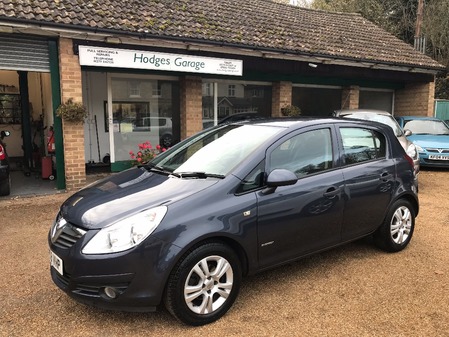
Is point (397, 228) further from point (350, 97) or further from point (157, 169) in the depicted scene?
point (350, 97)

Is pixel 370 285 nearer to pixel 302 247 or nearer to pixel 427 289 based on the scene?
pixel 427 289

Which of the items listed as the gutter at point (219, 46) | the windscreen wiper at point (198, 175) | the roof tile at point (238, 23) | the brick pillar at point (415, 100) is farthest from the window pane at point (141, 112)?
the brick pillar at point (415, 100)

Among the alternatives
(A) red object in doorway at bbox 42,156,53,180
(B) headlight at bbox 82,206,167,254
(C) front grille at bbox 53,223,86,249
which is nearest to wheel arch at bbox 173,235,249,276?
(B) headlight at bbox 82,206,167,254

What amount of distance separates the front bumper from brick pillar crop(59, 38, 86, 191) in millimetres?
5542

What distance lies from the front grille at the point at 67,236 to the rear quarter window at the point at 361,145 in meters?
2.65

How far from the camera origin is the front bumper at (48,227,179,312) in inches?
109

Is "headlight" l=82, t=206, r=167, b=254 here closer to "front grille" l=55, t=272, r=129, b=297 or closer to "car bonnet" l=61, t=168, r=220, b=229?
"car bonnet" l=61, t=168, r=220, b=229

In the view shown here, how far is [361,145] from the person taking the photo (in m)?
4.35

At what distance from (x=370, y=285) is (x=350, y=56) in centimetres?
933

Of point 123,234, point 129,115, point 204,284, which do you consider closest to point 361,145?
point 204,284

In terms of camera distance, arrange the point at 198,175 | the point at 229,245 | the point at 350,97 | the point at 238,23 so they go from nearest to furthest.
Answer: the point at 229,245 → the point at 198,175 → the point at 238,23 → the point at 350,97

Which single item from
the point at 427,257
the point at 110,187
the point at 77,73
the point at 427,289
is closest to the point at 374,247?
the point at 427,257

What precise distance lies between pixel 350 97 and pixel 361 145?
31.7ft

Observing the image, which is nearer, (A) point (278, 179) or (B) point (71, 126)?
(A) point (278, 179)
